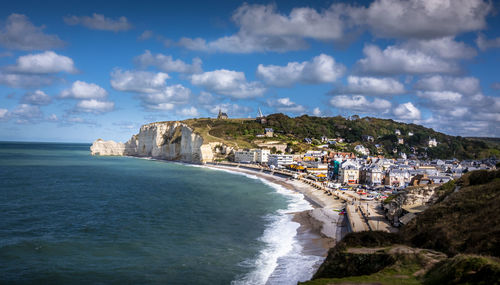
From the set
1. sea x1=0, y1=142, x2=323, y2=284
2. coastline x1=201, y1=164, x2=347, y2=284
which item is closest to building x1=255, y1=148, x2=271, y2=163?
coastline x1=201, y1=164, x2=347, y2=284

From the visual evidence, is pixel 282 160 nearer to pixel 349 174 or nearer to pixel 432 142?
pixel 349 174

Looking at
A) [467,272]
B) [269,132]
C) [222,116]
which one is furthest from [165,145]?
[467,272]

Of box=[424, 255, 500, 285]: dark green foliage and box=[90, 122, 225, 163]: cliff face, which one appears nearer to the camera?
box=[424, 255, 500, 285]: dark green foliage

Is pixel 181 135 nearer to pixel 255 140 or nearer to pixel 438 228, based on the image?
pixel 255 140

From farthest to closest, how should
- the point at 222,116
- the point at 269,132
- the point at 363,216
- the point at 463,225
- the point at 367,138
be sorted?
the point at 222,116 < the point at 367,138 < the point at 269,132 < the point at 363,216 < the point at 463,225

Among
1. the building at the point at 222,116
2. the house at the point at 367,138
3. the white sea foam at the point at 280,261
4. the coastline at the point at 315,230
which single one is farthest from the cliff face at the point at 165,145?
the white sea foam at the point at 280,261

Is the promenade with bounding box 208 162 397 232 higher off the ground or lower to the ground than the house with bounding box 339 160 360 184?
lower

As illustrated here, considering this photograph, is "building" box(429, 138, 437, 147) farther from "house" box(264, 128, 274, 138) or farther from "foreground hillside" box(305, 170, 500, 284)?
"foreground hillside" box(305, 170, 500, 284)
